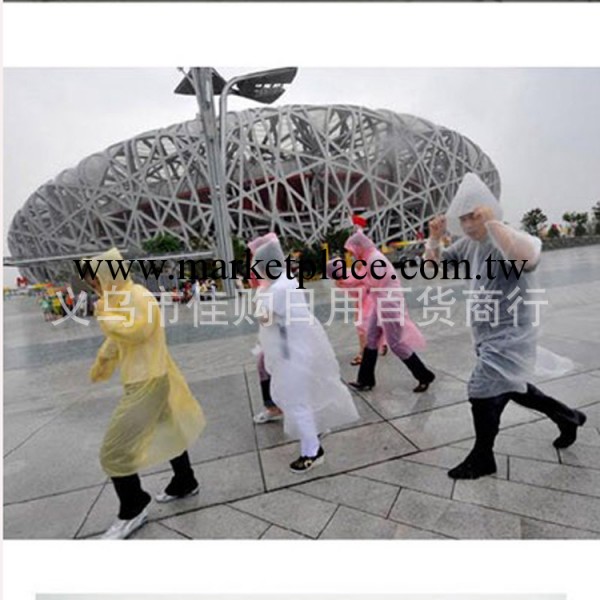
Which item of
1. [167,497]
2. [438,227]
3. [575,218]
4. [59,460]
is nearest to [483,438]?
[438,227]

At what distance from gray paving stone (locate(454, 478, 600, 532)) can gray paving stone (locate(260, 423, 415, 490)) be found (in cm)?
49

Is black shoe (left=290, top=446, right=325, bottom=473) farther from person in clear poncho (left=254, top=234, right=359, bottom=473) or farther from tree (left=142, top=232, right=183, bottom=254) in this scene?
tree (left=142, top=232, right=183, bottom=254)

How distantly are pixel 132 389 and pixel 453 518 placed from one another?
161 cm

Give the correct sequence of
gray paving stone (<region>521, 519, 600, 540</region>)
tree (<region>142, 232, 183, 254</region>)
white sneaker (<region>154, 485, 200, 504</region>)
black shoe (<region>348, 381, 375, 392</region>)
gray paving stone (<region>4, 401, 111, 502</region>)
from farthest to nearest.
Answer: tree (<region>142, 232, 183, 254</region>)
black shoe (<region>348, 381, 375, 392</region>)
gray paving stone (<region>4, 401, 111, 502</region>)
white sneaker (<region>154, 485, 200, 504</region>)
gray paving stone (<region>521, 519, 600, 540</region>)

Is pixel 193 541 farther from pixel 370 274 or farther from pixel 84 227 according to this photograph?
pixel 84 227

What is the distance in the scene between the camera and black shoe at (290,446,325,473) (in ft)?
7.87

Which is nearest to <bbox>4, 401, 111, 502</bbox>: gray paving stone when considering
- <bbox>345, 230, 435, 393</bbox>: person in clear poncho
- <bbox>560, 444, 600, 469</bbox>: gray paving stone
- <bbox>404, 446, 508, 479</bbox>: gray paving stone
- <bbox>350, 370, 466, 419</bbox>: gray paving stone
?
<bbox>404, 446, 508, 479</bbox>: gray paving stone

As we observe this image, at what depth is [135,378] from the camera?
2012 mm

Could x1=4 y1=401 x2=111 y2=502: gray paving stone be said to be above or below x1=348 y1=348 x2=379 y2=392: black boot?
below

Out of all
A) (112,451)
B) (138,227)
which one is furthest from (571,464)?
(138,227)

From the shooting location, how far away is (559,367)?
2500mm

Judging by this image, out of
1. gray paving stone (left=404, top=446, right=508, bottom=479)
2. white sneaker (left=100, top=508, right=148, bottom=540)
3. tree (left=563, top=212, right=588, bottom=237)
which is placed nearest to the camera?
white sneaker (left=100, top=508, right=148, bottom=540)

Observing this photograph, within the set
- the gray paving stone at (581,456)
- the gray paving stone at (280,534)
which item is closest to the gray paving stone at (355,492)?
the gray paving stone at (280,534)

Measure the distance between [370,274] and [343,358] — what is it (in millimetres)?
1451
